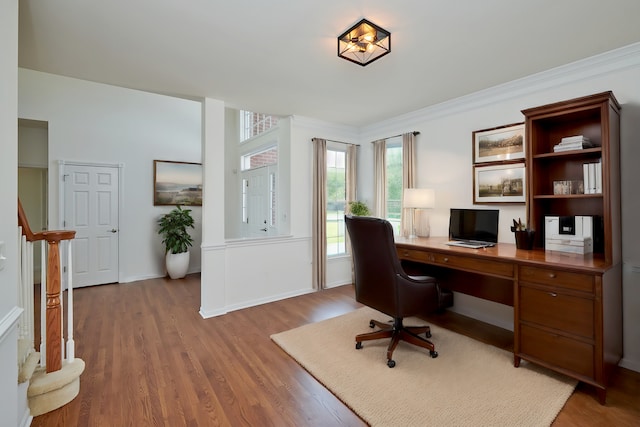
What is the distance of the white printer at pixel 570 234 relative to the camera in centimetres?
222

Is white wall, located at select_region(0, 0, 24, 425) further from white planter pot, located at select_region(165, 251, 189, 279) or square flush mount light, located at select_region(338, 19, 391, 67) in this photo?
white planter pot, located at select_region(165, 251, 189, 279)

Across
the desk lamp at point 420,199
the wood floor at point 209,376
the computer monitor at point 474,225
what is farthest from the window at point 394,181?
the wood floor at point 209,376

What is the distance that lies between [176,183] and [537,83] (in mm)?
5350

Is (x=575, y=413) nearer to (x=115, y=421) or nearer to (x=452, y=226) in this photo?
(x=452, y=226)

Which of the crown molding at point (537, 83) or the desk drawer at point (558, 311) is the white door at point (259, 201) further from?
the desk drawer at point (558, 311)

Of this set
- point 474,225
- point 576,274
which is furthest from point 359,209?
point 576,274

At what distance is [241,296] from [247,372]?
4.82 feet

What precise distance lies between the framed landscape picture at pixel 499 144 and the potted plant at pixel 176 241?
4.49m

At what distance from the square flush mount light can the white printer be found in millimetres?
1889

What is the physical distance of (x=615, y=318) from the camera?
6.88 ft

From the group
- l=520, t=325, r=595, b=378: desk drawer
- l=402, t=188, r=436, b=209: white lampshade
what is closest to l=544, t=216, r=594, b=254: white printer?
l=520, t=325, r=595, b=378: desk drawer

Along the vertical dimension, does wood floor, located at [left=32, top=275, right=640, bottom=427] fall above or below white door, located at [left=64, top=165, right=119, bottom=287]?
below

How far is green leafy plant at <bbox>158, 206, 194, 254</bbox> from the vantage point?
4895 mm

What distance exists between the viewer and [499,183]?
2.99 m
